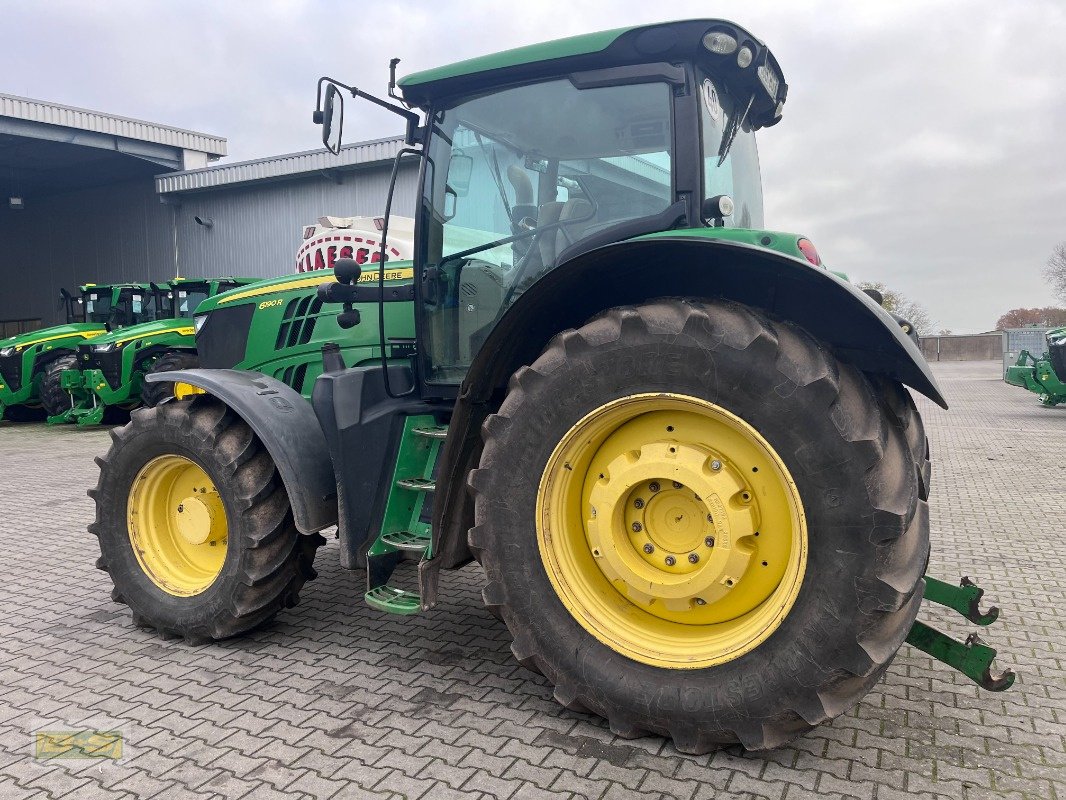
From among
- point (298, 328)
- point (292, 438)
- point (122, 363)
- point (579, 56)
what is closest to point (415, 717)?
point (292, 438)

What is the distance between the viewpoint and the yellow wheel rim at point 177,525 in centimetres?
379

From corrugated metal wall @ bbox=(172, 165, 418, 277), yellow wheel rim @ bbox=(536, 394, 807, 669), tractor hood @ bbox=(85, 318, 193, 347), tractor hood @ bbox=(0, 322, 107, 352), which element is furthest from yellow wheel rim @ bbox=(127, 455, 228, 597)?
corrugated metal wall @ bbox=(172, 165, 418, 277)

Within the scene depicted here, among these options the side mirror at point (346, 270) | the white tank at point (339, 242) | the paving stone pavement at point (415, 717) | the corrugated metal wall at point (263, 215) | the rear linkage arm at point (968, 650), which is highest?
the corrugated metal wall at point (263, 215)

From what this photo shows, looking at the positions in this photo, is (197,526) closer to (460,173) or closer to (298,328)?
(298,328)

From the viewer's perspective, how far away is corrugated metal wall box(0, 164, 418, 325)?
19641 mm

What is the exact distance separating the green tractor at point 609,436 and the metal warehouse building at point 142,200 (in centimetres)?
1504

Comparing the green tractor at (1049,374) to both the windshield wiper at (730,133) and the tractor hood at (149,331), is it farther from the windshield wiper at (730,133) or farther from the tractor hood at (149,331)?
the tractor hood at (149,331)

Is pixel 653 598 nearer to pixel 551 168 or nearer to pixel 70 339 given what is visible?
pixel 551 168

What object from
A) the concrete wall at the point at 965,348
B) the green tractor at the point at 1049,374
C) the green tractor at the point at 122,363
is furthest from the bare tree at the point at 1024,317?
the green tractor at the point at 122,363

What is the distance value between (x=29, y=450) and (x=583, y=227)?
11.4 metres

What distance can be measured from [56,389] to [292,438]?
1336cm

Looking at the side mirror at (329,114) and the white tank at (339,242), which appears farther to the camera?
the white tank at (339,242)

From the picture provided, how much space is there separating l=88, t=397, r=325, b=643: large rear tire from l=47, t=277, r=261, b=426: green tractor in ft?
31.2

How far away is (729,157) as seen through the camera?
11.1 ft
